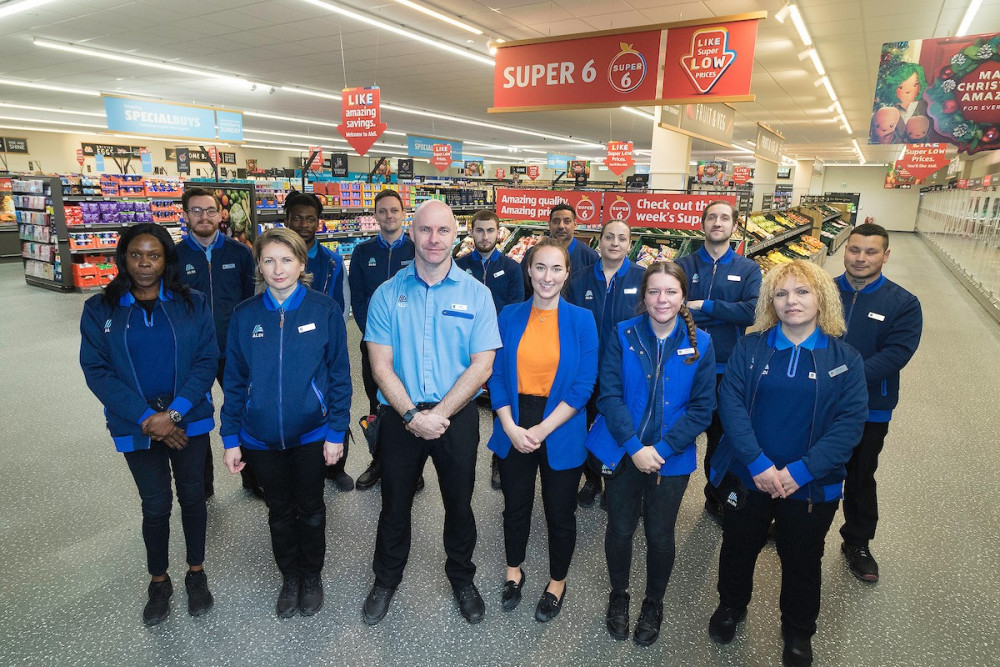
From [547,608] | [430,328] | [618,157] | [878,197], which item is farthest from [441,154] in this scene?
[878,197]

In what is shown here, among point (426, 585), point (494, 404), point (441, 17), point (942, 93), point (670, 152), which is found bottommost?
point (426, 585)

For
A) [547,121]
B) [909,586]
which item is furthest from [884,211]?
[909,586]

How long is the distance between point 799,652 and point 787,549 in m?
0.44

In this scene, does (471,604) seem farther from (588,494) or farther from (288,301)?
(288,301)

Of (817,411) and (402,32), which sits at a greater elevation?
(402,32)

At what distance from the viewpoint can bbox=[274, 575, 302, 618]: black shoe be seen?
2.36 m

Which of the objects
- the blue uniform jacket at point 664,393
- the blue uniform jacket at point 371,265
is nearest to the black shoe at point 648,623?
the blue uniform jacket at point 664,393

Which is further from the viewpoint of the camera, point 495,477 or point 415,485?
point 495,477

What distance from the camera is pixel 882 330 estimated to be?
8.10 feet

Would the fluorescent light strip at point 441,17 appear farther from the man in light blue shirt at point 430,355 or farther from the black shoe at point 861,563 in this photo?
the black shoe at point 861,563

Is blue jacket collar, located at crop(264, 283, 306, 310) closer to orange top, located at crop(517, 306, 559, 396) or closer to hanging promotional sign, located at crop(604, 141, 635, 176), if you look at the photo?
orange top, located at crop(517, 306, 559, 396)

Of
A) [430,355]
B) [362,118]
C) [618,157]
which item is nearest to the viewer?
[430,355]

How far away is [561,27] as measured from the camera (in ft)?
26.7

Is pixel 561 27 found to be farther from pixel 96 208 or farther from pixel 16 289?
pixel 16 289
